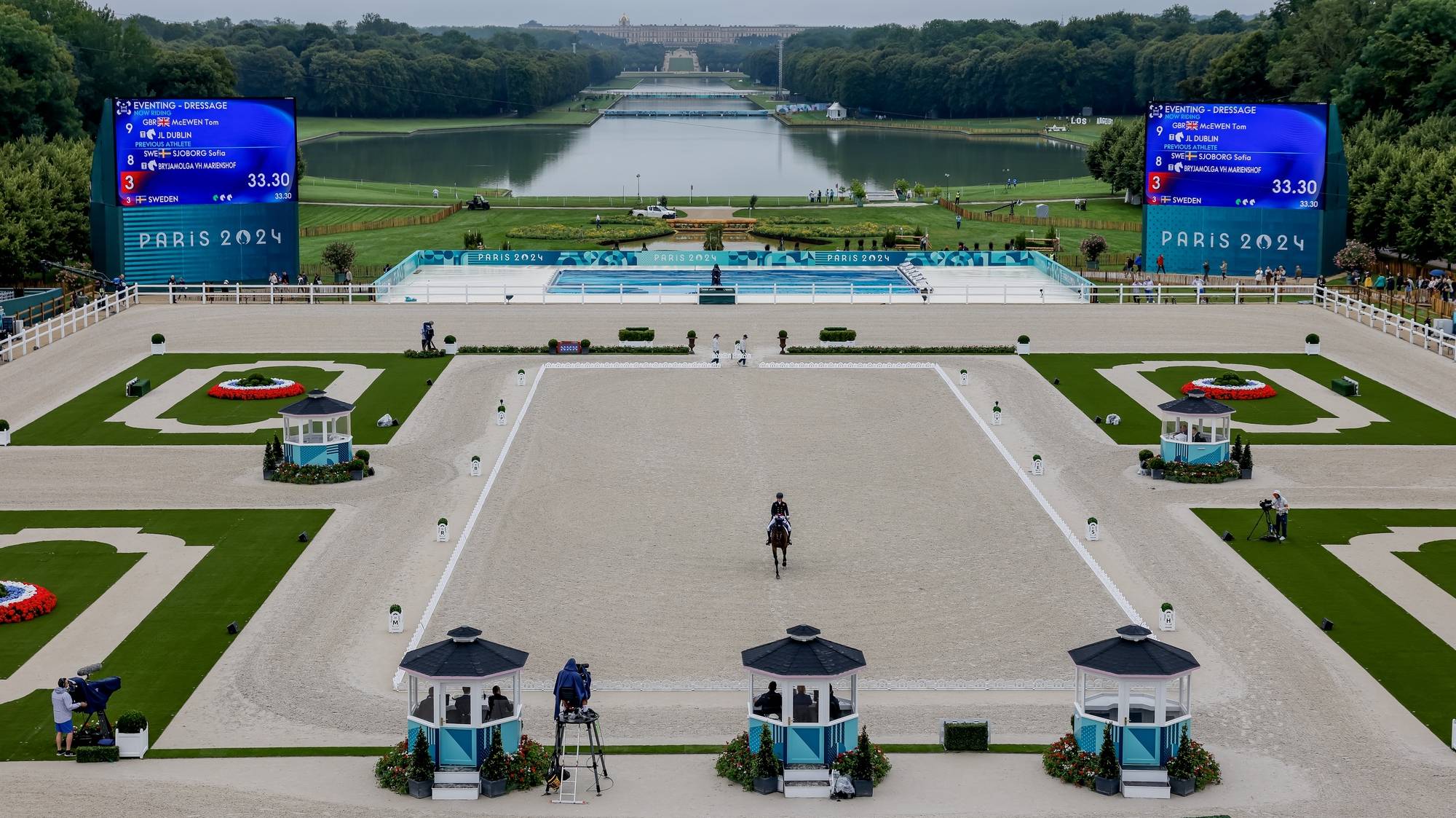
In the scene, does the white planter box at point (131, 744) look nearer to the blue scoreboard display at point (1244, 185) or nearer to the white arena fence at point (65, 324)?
the white arena fence at point (65, 324)

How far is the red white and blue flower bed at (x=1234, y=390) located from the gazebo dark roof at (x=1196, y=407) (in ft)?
35.2

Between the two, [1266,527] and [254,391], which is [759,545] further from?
[254,391]

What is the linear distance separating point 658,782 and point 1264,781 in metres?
9.39

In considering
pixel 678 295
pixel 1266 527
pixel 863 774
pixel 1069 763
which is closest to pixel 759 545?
pixel 1266 527

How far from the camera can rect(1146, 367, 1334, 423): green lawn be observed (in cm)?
5684

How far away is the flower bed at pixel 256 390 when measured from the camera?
196 ft

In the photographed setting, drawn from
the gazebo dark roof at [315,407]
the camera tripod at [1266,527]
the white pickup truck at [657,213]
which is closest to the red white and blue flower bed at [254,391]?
the gazebo dark roof at [315,407]

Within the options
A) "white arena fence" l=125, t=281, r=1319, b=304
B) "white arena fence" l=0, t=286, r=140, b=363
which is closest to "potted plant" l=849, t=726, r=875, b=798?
"white arena fence" l=0, t=286, r=140, b=363

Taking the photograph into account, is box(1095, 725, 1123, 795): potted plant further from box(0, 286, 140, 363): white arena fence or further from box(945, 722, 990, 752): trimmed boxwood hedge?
box(0, 286, 140, 363): white arena fence

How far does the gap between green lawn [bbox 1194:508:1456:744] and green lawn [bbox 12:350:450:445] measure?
26005 millimetres

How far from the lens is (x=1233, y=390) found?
198ft

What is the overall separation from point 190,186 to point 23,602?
4692 centimetres

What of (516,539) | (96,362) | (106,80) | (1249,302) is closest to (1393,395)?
(1249,302)

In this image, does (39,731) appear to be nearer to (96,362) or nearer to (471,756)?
(471,756)
